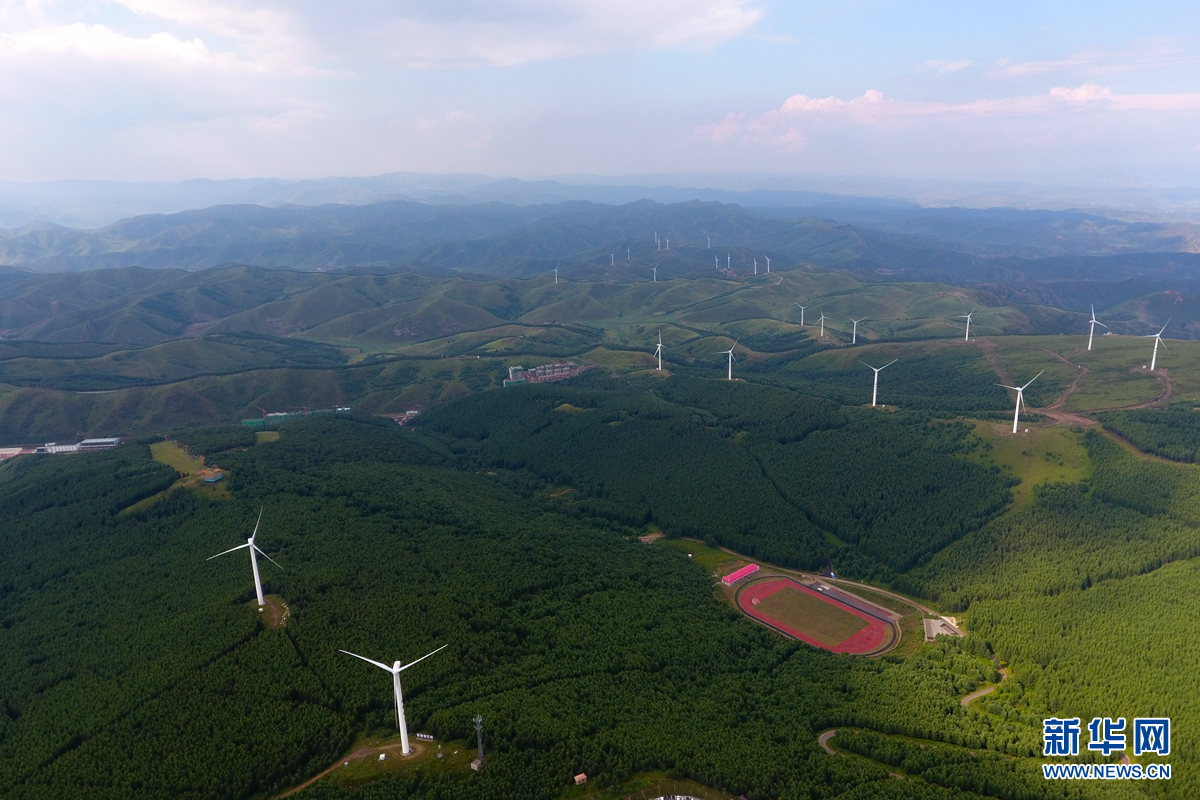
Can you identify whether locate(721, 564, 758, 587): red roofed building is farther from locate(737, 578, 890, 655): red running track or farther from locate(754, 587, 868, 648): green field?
locate(754, 587, 868, 648): green field

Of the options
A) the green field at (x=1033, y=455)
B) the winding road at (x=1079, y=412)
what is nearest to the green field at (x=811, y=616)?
the green field at (x=1033, y=455)

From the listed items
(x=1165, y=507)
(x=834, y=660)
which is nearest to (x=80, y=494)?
(x=834, y=660)

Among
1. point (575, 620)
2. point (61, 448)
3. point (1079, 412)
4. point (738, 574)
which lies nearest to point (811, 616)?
point (738, 574)

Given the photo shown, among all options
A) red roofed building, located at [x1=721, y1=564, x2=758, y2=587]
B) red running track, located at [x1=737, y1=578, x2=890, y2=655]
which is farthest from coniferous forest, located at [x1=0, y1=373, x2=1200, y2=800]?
red running track, located at [x1=737, y1=578, x2=890, y2=655]

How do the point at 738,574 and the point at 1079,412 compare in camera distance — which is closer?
the point at 738,574

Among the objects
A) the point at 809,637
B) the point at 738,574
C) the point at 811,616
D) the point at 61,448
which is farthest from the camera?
the point at 61,448

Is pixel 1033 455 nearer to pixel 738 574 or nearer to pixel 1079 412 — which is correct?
pixel 1079 412
